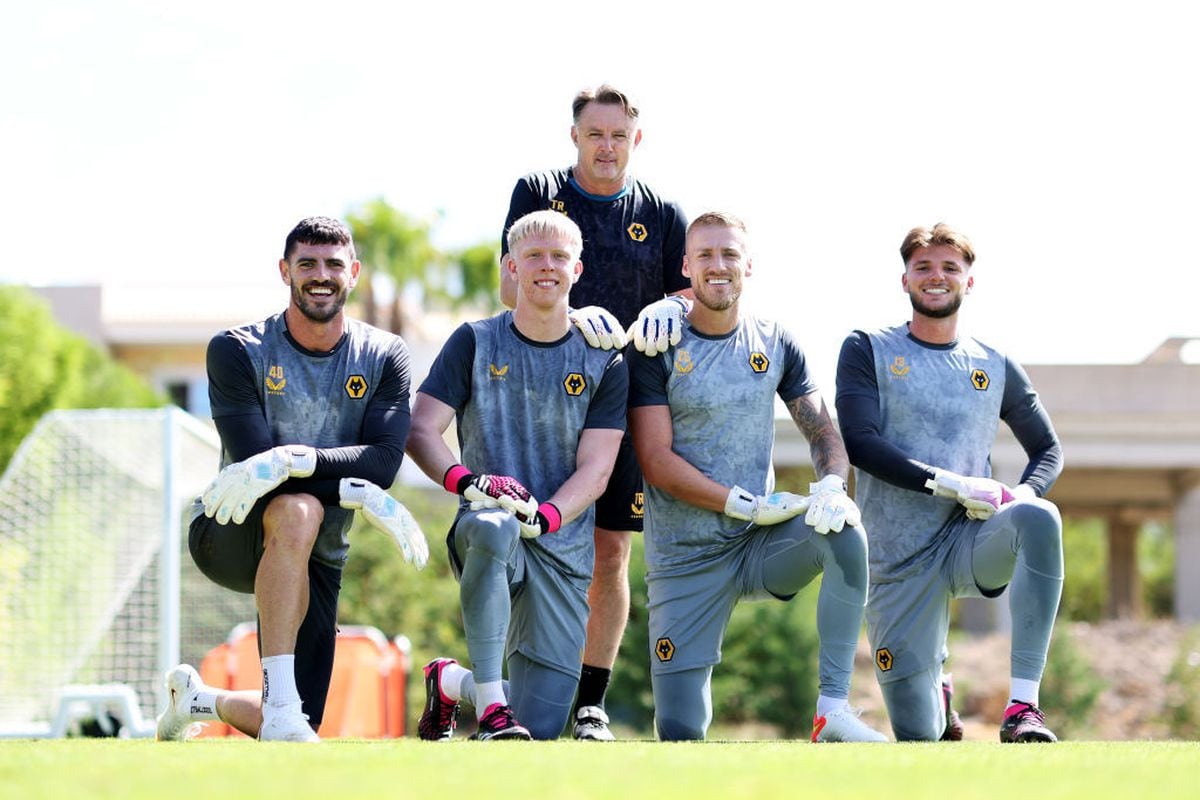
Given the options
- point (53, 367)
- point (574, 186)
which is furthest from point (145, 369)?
point (574, 186)

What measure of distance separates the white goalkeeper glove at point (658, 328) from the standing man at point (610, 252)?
0.31 meters

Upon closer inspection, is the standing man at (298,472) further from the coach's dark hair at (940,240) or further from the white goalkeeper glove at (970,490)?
the coach's dark hair at (940,240)

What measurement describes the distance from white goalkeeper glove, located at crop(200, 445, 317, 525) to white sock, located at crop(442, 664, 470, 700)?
100 centimetres

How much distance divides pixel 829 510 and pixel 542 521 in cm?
103

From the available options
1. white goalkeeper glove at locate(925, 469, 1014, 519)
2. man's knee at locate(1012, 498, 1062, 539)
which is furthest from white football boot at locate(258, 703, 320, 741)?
man's knee at locate(1012, 498, 1062, 539)

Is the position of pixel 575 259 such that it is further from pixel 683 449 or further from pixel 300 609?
pixel 300 609

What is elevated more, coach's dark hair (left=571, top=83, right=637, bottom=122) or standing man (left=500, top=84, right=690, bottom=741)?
coach's dark hair (left=571, top=83, right=637, bottom=122)

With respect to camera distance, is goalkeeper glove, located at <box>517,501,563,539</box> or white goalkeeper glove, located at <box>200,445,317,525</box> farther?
goalkeeper glove, located at <box>517,501,563,539</box>

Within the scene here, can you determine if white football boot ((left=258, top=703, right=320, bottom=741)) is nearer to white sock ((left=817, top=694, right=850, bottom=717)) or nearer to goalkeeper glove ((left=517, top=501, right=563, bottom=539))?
goalkeeper glove ((left=517, top=501, right=563, bottom=539))

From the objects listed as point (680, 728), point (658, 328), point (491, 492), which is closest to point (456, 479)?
point (491, 492)

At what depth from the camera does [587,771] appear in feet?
12.9

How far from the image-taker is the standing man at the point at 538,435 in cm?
593

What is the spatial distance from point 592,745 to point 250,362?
6.23ft

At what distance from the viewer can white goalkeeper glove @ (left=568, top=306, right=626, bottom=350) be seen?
20.0ft
